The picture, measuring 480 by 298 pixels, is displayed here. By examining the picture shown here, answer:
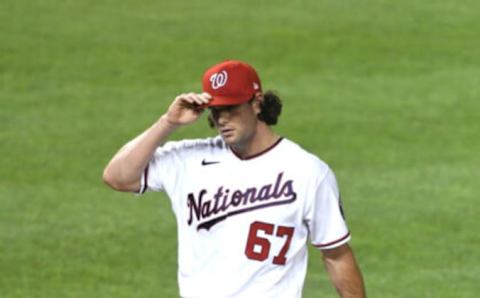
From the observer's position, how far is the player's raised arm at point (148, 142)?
8.34 metres

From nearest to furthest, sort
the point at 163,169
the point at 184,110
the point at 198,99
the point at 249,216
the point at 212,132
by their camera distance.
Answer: the point at 198,99
the point at 184,110
the point at 249,216
the point at 163,169
the point at 212,132

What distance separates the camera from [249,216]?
8484 mm

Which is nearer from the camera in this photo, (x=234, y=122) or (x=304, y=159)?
(x=234, y=122)

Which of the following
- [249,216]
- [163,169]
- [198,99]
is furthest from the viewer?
[163,169]

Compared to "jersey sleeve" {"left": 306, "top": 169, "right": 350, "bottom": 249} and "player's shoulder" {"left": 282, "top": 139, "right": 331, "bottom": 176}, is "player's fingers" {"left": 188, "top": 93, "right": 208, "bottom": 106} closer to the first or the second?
"player's shoulder" {"left": 282, "top": 139, "right": 331, "bottom": 176}

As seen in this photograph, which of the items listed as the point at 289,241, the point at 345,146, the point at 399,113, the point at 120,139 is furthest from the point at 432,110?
the point at 289,241

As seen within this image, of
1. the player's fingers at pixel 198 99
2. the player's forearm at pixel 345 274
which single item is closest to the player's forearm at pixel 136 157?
the player's fingers at pixel 198 99

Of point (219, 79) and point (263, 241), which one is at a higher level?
point (219, 79)

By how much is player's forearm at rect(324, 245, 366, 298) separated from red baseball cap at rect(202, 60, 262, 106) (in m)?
0.84

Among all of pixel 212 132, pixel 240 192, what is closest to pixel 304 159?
pixel 240 192

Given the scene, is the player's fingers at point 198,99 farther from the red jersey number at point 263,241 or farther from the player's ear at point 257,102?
the red jersey number at point 263,241

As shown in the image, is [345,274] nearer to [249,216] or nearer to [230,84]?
[249,216]

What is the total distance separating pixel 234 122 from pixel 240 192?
338 mm

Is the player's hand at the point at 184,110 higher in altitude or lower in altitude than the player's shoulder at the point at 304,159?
higher
